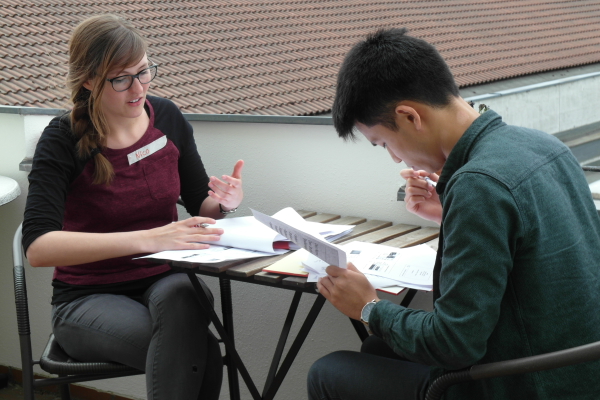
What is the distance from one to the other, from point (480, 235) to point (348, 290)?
41 centimetres

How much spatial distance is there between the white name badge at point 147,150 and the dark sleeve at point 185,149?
0.05m

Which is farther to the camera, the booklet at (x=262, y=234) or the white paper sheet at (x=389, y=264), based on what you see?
the booklet at (x=262, y=234)

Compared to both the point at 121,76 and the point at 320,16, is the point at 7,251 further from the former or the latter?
the point at 320,16

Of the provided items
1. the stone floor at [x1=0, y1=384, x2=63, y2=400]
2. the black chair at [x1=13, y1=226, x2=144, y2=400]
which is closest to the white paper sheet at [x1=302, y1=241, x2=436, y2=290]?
the black chair at [x1=13, y1=226, x2=144, y2=400]

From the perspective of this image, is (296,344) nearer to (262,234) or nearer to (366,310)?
(262,234)

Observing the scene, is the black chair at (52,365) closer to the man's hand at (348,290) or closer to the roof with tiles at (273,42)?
the man's hand at (348,290)

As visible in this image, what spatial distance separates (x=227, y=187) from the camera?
2350mm

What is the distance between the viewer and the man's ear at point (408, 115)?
56.1 inches

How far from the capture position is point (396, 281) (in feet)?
5.55

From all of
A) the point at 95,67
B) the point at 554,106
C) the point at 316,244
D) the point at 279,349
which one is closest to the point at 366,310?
the point at 316,244

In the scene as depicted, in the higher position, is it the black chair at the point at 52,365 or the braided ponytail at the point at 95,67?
the braided ponytail at the point at 95,67

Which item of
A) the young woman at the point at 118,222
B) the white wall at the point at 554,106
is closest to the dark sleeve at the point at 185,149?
the young woman at the point at 118,222

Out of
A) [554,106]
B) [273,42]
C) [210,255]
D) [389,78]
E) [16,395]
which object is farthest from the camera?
[273,42]

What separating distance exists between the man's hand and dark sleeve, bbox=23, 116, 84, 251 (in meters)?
0.96
